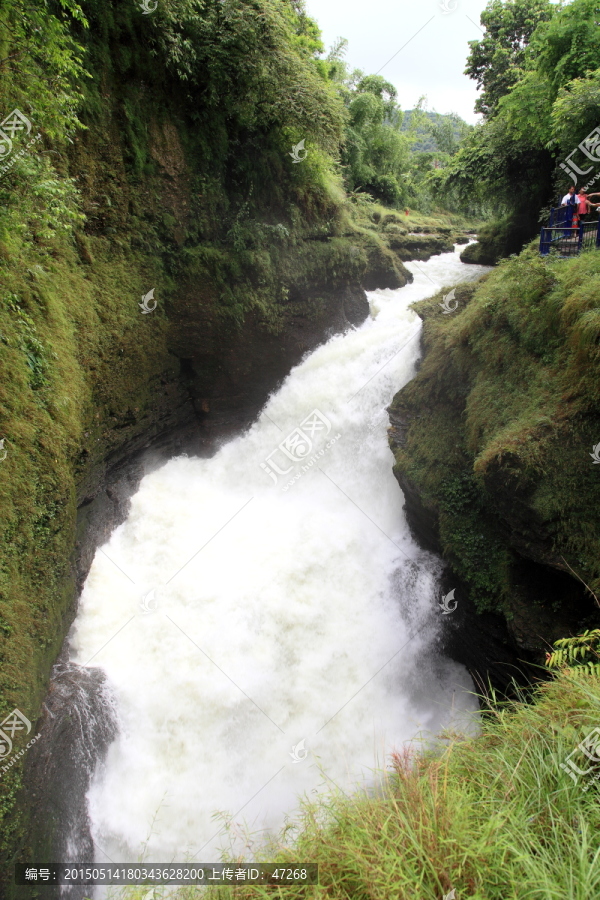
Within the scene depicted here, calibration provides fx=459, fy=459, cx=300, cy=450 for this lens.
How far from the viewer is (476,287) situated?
10883 mm

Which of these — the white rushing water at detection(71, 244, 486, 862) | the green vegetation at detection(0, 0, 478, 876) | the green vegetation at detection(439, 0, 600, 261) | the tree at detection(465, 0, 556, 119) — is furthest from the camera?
the tree at detection(465, 0, 556, 119)

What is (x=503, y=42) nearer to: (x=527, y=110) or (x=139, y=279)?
(x=527, y=110)

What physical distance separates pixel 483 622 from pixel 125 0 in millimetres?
11879

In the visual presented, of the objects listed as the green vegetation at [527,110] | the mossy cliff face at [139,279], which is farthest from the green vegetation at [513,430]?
the mossy cliff face at [139,279]

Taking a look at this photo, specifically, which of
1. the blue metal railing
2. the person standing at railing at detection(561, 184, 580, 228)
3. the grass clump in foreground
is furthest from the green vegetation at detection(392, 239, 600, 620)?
the grass clump in foreground

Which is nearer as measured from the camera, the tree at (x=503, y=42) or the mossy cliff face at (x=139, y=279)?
the mossy cliff face at (x=139, y=279)

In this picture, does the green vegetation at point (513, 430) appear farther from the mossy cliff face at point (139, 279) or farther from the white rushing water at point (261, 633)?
the mossy cliff face at point (139, 279)

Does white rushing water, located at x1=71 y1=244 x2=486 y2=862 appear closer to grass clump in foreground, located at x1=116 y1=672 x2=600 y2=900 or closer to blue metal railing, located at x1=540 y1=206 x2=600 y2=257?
grass clump in foreground, located at x1=116 y1=672 x2=600 y2=900

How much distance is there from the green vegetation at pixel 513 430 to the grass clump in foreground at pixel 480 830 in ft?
9.28

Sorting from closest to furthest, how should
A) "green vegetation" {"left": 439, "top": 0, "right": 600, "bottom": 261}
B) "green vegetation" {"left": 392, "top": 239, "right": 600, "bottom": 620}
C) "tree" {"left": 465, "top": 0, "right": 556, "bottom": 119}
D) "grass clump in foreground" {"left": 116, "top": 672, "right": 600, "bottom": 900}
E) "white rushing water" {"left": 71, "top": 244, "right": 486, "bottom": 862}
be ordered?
"grass clump in foreground" {"left": 116, "top": 672, "right": 600, "bottom": 900}
"green vegetation" {"left": 392, "top": 239, "right": 600, "bottom": 620}
"white rushing water" {"left": 71, "top": 244, "right": 486, "bottom": 862}
"green vegetation" {"left": 439, "top": 0, "right": 600, "bottom": 261}
"tree" {"left": 465, "top": 0, "right": 556, "bottom": 119}

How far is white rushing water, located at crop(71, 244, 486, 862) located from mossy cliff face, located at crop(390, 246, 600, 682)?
1077mm

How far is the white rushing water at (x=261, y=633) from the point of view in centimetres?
645

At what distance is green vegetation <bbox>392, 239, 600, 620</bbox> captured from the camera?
19.1 feet

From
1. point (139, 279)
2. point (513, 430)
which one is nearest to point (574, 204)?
point (513, 430)
